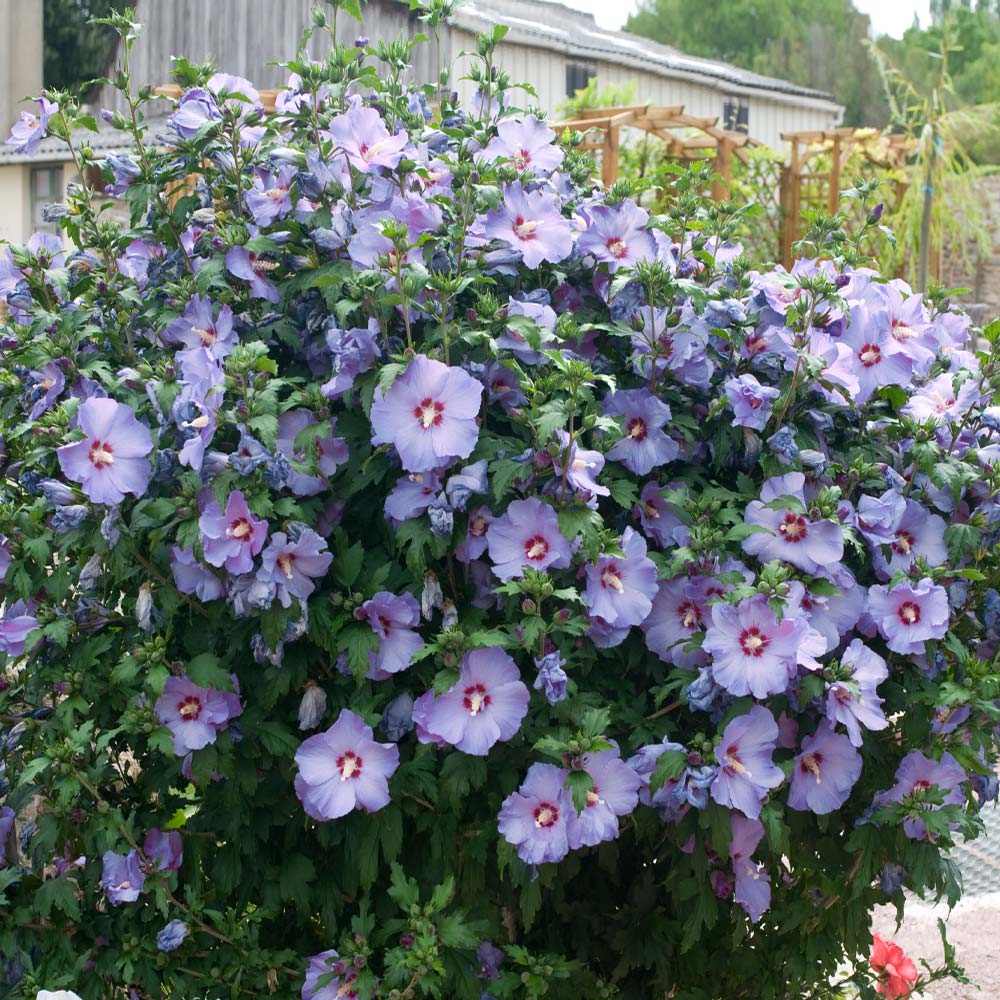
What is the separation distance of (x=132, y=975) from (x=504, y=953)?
0.59 metres

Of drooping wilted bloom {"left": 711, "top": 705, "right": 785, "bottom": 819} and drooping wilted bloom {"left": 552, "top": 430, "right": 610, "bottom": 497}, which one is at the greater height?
drooping wilted bloom {"left": 552, "top": 430, "right": 610, "bottom": 497}

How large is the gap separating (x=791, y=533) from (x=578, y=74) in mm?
19358

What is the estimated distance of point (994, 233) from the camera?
20.2 meters

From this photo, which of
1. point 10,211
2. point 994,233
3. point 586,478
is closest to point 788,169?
point 994,233

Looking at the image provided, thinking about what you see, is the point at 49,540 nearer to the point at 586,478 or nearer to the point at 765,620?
the point at 586,478

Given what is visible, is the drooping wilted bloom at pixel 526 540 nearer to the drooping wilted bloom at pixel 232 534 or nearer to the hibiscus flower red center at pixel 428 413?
the hibiscus flower red center at pixel 428 413

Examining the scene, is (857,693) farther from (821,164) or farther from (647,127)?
(821,164)

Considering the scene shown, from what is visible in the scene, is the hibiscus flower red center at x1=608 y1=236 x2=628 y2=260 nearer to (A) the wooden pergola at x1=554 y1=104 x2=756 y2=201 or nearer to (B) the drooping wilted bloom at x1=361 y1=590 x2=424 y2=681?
(B) the drooping wilted bloom at x1=361 y1=590 x2=424 y2=681

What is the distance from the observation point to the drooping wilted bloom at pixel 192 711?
207 centimetres

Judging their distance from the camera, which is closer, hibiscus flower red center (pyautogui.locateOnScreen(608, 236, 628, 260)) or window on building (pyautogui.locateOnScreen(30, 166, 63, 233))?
hibiscus flower red center (pyautogui.locateOnScreen(608, 236, 628, 260))

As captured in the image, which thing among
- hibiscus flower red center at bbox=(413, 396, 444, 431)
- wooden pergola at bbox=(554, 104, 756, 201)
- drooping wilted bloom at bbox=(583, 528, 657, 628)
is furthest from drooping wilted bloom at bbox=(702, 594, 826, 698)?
wooden pergola at bbox=(554, 104, 756, 201)

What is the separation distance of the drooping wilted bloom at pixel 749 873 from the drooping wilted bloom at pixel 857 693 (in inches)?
8.7

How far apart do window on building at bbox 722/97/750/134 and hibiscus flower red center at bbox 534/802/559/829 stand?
77.3 feet

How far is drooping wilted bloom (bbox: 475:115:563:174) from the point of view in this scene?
94.6 inches
